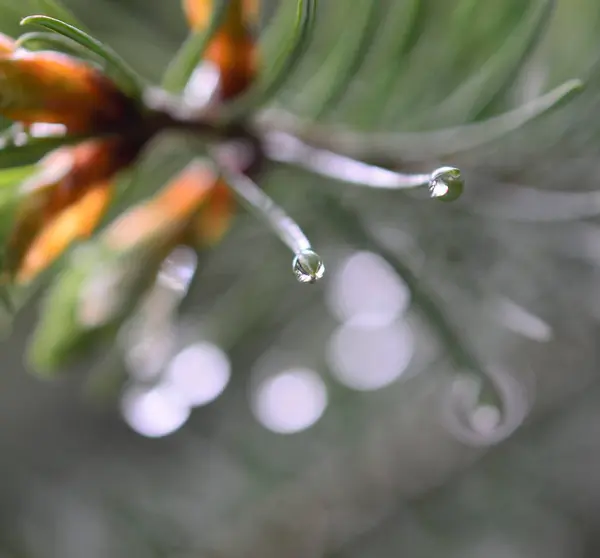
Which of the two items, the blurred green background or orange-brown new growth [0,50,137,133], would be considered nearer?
orange-brown new growth [0,50,137,133]

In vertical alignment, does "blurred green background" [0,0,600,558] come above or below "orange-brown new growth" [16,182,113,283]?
below

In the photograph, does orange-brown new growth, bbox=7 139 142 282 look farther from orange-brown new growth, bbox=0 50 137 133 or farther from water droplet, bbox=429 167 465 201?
water droplet, bbox=429 167 465 201

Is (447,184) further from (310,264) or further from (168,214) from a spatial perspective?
(168,214)

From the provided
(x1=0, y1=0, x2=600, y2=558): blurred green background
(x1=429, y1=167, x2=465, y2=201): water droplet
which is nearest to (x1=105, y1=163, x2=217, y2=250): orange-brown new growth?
(x1=0, y1=0, x2=600, y2=558): blurred green background

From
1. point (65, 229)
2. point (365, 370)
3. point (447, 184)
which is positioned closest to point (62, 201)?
point (65, 229)

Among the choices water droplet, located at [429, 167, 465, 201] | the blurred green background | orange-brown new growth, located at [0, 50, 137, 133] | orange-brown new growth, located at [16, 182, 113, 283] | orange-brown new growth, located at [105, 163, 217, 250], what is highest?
orange-brown new growth, located at [0, 50, 137, 133]

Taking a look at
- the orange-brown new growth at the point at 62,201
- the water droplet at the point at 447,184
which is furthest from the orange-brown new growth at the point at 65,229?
the water droplet at the point at 447,184

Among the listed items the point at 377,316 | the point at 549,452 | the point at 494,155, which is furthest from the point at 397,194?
the point at 549,452
